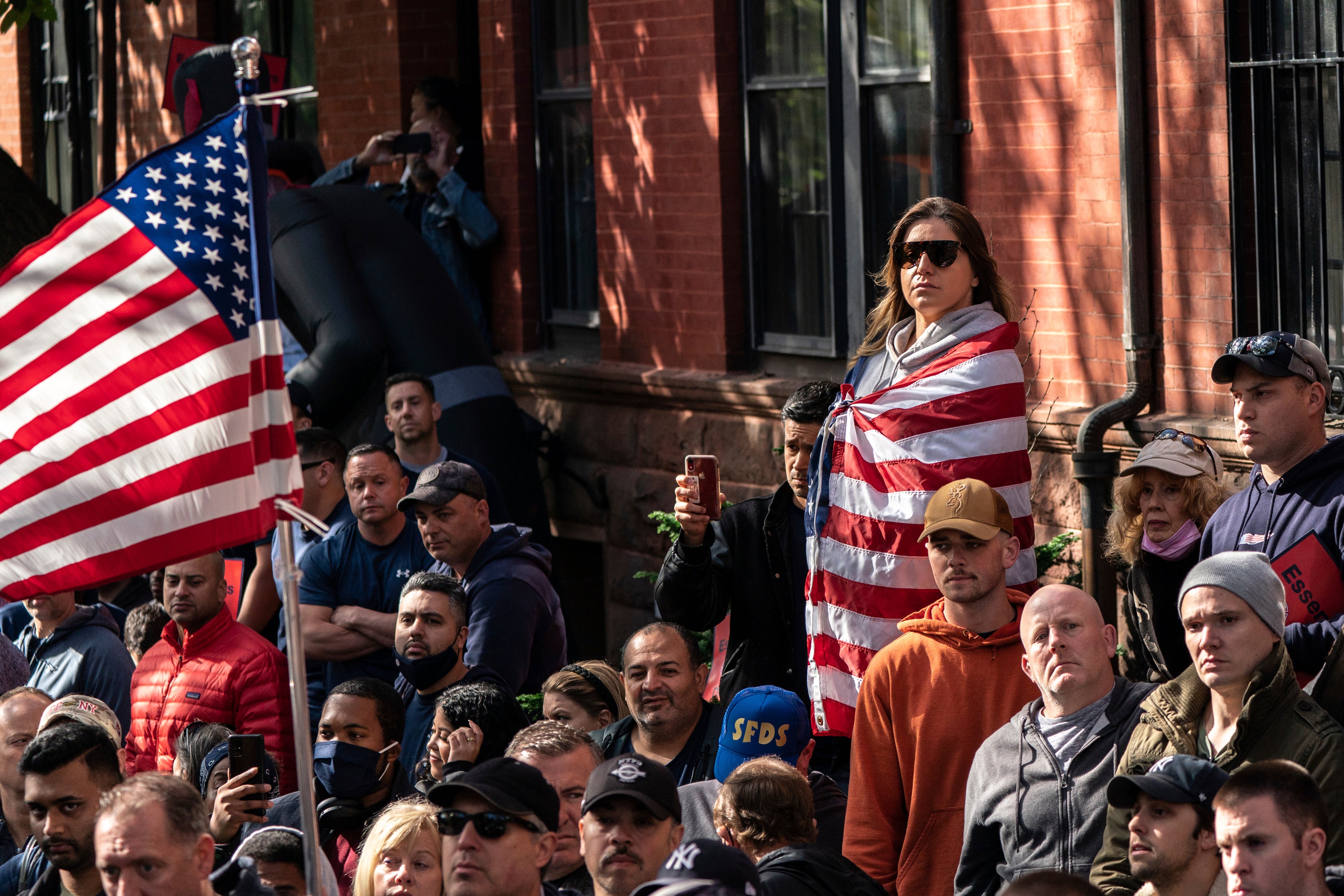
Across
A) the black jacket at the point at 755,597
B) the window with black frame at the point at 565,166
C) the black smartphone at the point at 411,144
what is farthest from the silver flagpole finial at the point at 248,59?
the black smartphone at the point at 411,144

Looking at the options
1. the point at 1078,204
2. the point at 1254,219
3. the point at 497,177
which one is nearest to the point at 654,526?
the point at 497,177

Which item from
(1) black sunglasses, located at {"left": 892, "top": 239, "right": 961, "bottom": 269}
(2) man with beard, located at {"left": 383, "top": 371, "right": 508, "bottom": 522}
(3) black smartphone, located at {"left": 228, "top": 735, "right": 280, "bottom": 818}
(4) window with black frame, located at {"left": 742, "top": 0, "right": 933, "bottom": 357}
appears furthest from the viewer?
(4) window with black frame, located at {"left": 742, "top": 0, "right": 933, "bottom": 357}

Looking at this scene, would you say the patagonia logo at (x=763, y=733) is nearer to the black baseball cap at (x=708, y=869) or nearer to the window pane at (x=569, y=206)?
the black baseball cap at (x=708, y=869)

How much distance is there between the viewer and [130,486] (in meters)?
4.92

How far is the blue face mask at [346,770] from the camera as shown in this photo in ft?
20.6

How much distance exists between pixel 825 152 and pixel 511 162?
111 inches

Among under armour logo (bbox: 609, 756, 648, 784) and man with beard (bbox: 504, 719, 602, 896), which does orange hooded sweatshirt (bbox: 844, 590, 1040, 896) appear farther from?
under armour logo (bbox: 609, 756, 648, 784)

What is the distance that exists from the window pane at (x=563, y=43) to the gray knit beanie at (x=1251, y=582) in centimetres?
747

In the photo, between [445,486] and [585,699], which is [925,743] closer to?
[585,699]

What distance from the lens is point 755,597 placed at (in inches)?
264

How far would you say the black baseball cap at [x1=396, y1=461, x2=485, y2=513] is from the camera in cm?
752

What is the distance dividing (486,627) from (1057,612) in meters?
2.86

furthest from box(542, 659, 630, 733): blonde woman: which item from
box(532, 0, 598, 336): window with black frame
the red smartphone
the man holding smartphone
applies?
box(532, 0, 598, 336): window with black frame

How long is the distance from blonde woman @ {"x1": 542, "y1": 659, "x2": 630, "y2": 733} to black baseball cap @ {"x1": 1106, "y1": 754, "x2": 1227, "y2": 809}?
2.41 metres
